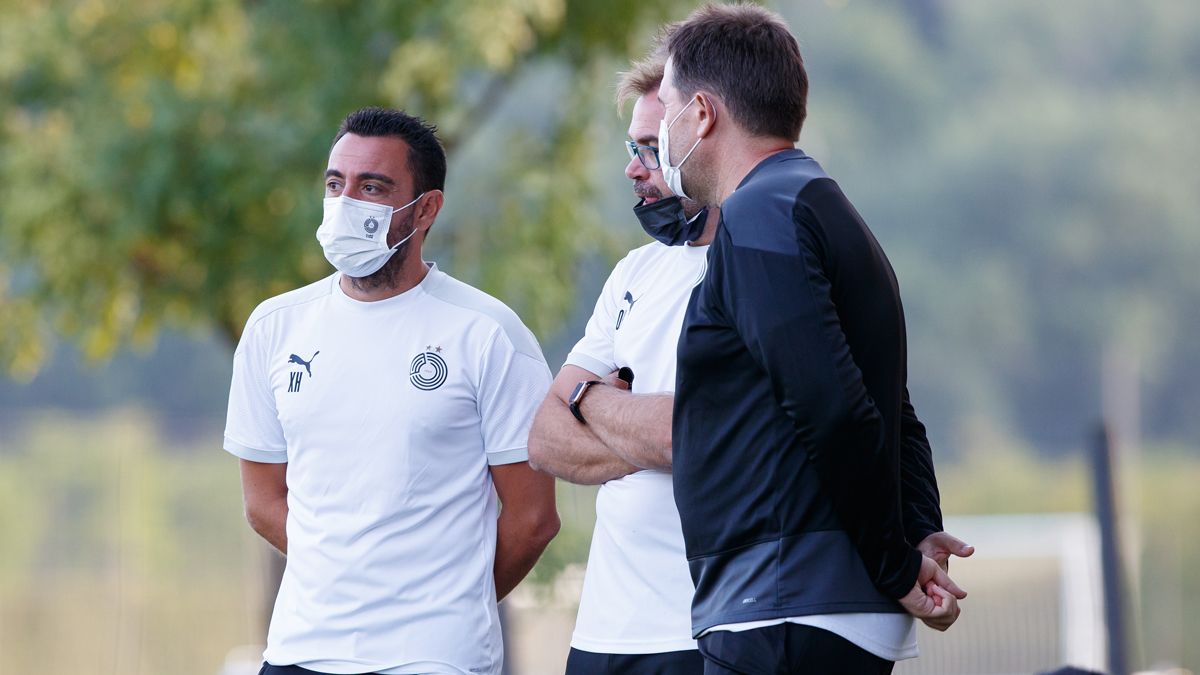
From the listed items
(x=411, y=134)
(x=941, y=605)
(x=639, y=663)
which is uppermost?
(x=411, y=134)

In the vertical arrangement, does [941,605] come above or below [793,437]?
below

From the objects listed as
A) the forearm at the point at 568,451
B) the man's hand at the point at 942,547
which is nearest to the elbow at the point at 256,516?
the forearm at the point at 568,451

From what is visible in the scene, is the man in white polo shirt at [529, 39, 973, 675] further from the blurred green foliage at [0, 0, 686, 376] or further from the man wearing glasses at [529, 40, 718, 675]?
the blurred green foliage at [0, 0, 686, 376]

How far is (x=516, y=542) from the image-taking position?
12.8ft

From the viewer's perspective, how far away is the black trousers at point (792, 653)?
9.15ft

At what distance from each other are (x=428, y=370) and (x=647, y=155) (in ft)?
2.45

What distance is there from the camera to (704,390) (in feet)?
9.55

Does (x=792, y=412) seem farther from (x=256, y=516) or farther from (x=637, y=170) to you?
(x=256, y=516)

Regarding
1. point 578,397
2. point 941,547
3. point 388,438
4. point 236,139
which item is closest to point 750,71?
point 578,397

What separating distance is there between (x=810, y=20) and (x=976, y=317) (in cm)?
1452

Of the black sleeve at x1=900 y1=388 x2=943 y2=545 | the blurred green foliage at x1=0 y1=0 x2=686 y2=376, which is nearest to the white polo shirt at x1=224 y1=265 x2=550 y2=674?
the black sleeve at x1=900 y1=388 x2=943 y2=545

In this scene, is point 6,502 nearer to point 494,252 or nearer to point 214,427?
point 214,427

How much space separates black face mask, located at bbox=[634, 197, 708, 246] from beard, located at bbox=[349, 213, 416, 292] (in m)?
0.62

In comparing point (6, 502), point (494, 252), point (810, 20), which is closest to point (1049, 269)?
point (810, 20)
